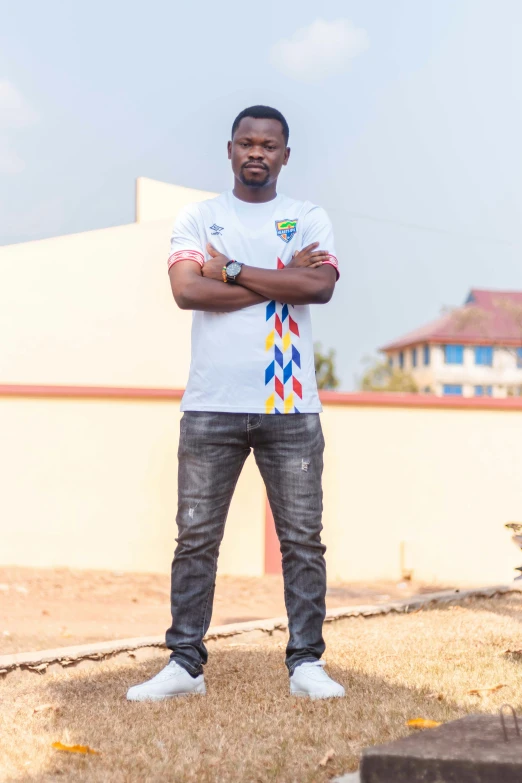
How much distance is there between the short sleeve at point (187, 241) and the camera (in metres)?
3.69

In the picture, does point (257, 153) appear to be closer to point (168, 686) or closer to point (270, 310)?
point (270, 310)

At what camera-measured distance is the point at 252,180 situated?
3.70 m

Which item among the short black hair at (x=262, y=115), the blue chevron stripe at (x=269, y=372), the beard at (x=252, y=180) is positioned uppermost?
the short black hair at (x=262, y=115)

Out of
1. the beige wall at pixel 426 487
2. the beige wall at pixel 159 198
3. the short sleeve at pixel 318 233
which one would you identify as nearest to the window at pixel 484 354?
the beige wall at pixel 159 198

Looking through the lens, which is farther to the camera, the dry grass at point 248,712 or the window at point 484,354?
the window at point 484,354

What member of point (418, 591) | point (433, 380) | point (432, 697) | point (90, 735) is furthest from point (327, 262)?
point (433, 380)

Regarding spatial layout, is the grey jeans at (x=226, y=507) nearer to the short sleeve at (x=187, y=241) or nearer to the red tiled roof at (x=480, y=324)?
the short sleeve at (x=187, y=241)

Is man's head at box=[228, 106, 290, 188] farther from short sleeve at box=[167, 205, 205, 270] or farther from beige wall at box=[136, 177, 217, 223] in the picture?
beige wall at box=[136, 177, 217, 223]

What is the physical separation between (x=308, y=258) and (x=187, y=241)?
45 centimetres

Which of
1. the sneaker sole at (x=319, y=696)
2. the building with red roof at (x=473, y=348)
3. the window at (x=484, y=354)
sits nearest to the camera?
the sneaker sole at (x=319, y=696)

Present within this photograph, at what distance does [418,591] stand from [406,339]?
62186mm

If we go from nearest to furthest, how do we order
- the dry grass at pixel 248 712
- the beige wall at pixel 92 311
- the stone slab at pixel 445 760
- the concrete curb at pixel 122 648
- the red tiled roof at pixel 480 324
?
1. the stone slab at pixel 445 760
2. the dry grass at pixel 248 712
3. the concrete curb at pixel 122 648
4. the beige wall at pixel 92 311
5. the red tiled roof at pixel 480 324

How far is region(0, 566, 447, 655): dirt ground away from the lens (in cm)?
589

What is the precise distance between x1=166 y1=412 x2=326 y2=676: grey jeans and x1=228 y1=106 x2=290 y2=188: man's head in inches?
34.2
